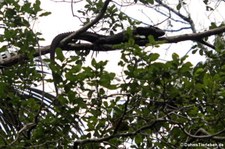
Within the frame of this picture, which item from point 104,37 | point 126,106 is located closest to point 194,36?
point 104,37

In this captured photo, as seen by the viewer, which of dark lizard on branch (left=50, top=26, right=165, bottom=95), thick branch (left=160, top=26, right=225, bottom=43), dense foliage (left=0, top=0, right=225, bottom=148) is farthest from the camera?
thick branch (left=160, top=26, right=225, bottom=43)

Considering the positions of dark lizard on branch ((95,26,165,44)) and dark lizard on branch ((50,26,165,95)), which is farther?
dark lizard on branch ((95,26,165,44))

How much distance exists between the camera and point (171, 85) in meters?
2.43

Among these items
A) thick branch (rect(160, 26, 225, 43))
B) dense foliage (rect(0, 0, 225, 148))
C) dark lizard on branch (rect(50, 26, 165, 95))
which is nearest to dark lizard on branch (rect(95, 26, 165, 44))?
dark lizard on branch (rect(50, 26, 165, 95))

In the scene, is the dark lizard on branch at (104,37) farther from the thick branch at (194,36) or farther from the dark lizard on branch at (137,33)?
the thick branch at (194,36)

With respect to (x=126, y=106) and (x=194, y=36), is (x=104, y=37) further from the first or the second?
(x=126, y=106)

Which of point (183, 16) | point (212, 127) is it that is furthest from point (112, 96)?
point (183, 16)

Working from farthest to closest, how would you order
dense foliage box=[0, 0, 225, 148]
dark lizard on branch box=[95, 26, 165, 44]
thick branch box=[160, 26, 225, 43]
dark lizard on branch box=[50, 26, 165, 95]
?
1. dark lizard on branch box=[95, 26, 165, 44]
2. thick branch box=[160, 26, 225, 43]
3. dark lizard on branch box=[50, 26, 165, 95]
4. dense foliage box=[0, 0, 225, 148]

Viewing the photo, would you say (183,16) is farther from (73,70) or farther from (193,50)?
(73,70)

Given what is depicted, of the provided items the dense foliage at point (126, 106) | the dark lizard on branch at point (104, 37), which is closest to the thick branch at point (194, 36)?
the dark lizard on branch at point (104, 37)

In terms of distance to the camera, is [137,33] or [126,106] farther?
[137,33]

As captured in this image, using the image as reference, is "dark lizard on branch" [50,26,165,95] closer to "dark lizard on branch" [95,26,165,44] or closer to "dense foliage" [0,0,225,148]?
"dark lizard on branch" [95,26,165,44]

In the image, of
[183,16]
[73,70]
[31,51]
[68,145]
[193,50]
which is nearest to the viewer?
[73,70]

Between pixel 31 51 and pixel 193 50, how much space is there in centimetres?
183
